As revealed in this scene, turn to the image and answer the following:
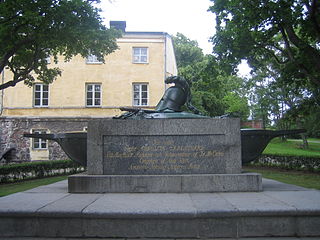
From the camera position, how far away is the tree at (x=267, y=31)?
12.2m

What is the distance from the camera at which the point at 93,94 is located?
27516 mm

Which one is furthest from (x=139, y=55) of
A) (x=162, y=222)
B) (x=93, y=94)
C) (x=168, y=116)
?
(x=162, y=222)

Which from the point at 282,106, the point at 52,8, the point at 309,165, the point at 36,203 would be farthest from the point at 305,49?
the point at 282,106

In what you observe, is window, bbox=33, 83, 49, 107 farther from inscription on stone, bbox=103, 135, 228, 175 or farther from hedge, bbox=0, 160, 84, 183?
inscription on stone, bbox=103, 135, 228, 175

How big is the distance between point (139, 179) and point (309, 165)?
47.9ft

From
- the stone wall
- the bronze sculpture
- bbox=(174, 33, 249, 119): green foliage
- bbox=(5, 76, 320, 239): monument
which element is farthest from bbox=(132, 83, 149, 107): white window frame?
the bronze sculpture

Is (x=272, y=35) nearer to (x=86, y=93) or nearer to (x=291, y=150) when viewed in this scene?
(x=86, y=93)

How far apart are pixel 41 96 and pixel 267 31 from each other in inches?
845

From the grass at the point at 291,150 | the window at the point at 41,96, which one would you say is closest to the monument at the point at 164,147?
the grass at the point at 291,150

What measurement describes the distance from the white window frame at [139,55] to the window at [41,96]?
8771mm

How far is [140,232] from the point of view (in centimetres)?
468

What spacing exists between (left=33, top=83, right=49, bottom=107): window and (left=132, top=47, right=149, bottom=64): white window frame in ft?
28.8

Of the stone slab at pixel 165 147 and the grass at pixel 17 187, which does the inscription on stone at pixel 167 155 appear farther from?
the grass at pixel 17 187

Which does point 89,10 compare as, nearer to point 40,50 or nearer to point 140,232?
point 40,50
